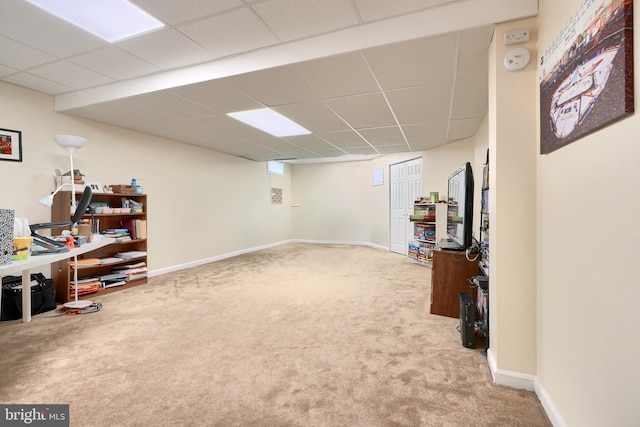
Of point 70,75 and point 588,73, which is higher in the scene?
point 70,75

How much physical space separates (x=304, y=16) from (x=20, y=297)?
363 cm

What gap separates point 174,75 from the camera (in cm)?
262

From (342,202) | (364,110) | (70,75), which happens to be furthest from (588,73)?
(342,202)

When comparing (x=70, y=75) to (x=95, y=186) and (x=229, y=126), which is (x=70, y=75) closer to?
(x=95, y=186)

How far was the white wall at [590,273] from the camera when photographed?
86 cm

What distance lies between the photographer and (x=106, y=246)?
12.3 feet

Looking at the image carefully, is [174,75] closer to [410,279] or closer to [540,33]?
[540,33]

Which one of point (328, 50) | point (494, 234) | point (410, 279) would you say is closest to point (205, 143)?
point (328, 50)

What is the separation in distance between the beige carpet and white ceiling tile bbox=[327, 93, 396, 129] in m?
2.23

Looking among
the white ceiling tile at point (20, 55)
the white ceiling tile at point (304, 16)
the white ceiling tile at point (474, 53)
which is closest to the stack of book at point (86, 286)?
the white ceiling tile at point (20, 55)

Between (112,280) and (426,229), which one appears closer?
(112,280)

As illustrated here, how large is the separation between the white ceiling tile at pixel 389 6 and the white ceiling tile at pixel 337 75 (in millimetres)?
290

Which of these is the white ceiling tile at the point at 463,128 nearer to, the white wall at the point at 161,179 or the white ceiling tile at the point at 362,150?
the white ceiling tile at the point at 362,150

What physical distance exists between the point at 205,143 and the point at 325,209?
13.1 ft
